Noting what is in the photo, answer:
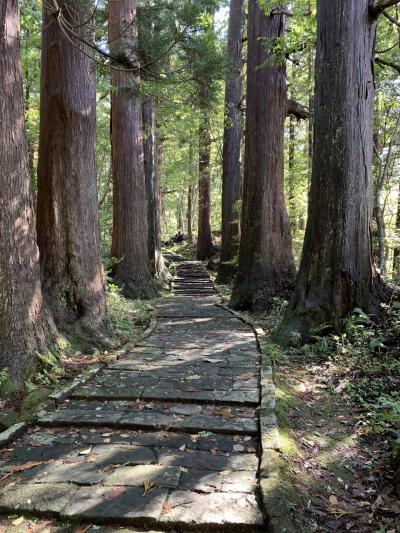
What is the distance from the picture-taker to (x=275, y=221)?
1047cm

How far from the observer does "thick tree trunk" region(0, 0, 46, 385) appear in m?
4.68

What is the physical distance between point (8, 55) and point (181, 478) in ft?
15.4

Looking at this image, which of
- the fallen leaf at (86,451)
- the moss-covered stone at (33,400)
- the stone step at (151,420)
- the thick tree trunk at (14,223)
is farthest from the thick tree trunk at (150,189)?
the fallen leaf at (86,451)

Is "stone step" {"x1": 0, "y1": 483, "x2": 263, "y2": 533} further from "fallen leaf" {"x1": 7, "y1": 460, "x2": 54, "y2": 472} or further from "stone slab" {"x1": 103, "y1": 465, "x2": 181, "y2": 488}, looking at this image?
"fallen leaf" {"x1": 7, "y1": 460, "x2": 54, "y2": 472}

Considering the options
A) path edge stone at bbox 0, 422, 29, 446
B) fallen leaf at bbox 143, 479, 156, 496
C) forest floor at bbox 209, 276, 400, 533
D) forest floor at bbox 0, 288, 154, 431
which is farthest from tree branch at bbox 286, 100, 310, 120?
fallen leaf at bbox 143, 479, 156, 496

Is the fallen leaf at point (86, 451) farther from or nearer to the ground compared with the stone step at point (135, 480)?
farther from the ground

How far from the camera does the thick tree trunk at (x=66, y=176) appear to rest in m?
6.57

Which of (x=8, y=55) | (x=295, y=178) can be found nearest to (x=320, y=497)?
(x=8, y=55)

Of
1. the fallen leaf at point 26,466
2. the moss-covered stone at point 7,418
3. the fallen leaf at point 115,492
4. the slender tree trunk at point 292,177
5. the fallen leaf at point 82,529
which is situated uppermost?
the slender tree trunk at point 292,177

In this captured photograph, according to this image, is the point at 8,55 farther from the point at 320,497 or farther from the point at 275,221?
the point at 275,221

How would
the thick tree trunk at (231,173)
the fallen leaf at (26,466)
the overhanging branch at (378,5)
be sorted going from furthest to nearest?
the thick tree trunk at (231,173), the overhanging branch at (378,5), the fallen leaf at (26,466)

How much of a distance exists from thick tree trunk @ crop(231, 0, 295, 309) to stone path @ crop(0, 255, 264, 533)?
4.32 m

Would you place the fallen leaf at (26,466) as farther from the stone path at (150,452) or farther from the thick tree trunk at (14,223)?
the thick tree trunk at (14,223)

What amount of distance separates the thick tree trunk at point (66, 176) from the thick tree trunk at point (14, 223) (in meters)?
1.54
